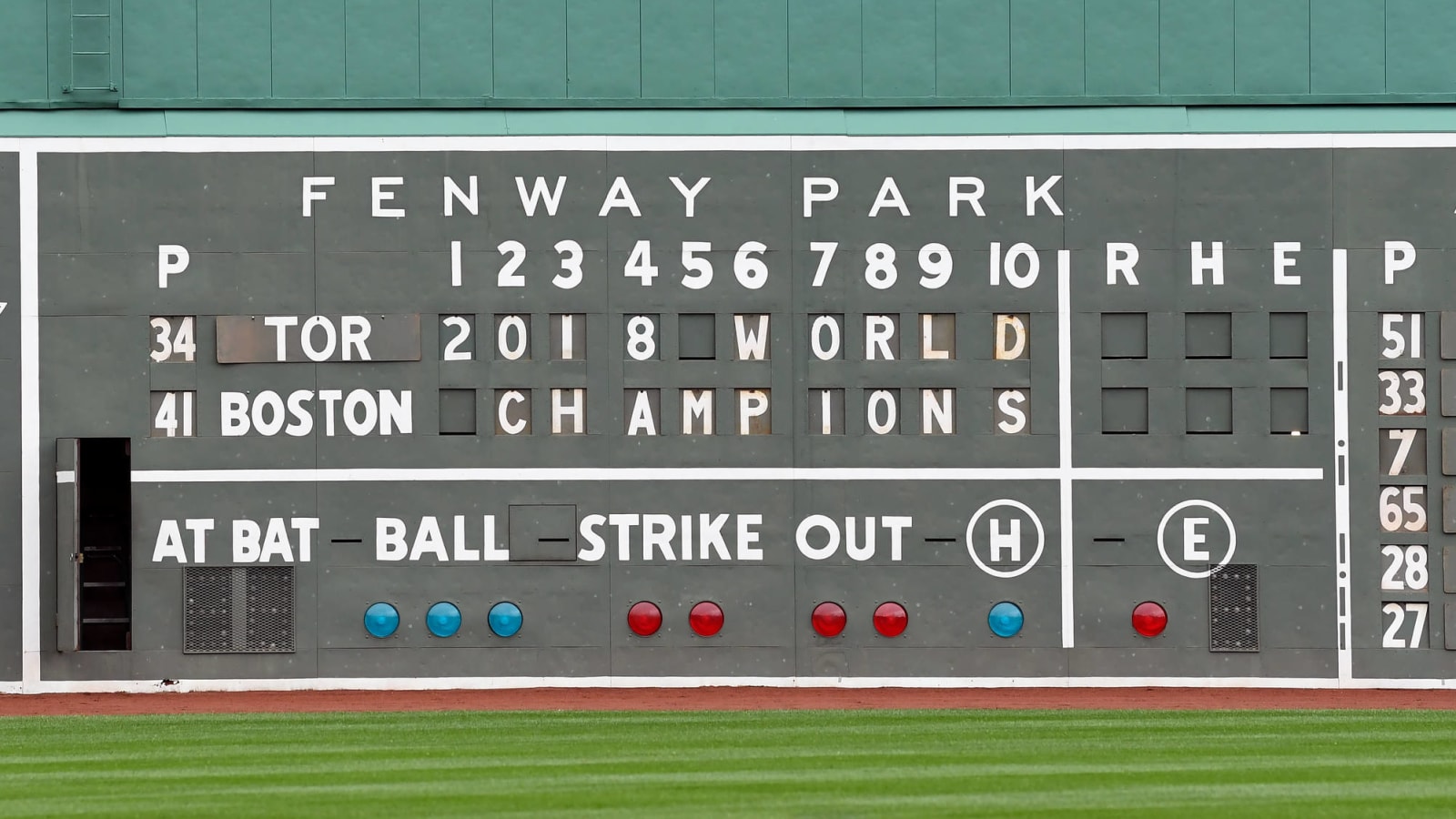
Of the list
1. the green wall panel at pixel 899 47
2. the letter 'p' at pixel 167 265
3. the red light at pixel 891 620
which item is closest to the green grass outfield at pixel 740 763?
the red light at pixel 891 620

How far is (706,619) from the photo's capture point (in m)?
15.9

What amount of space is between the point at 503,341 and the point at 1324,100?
276 inches

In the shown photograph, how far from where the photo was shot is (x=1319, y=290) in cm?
1574

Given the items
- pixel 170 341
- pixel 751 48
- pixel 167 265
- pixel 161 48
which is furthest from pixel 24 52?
pixel 751 48

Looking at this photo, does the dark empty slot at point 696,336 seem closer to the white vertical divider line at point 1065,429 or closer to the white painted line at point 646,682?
the white painted line at point 646,682

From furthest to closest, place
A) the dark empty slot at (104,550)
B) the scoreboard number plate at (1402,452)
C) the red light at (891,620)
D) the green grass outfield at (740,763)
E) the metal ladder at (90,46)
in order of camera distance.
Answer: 1. the dark empty slot at (104,550)
2. the metal ladder at (90,46)
3. the red light at (891,620)
4. the scoreboard number plate at (1402,452)
5. the green grass outfield at (740,763)

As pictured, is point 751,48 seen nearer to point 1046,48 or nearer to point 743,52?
point 743,52

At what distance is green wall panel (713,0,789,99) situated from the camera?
16.3 meters

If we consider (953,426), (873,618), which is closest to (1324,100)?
(953,426)

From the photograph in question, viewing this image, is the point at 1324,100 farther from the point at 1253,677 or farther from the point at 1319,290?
the point at 1253,677

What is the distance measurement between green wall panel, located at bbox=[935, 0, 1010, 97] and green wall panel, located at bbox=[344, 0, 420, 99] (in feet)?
14.2

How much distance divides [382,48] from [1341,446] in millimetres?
8443

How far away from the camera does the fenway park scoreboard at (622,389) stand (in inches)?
623

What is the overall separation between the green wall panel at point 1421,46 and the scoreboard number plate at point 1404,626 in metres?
4.26
